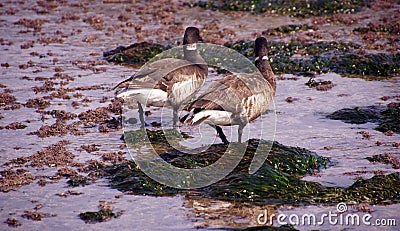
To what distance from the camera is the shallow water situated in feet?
23.8

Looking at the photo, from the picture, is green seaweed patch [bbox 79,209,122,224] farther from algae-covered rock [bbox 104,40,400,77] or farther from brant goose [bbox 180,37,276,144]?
algae-covered rock [bbox 104,40,400,77]

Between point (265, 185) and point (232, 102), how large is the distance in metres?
1.51

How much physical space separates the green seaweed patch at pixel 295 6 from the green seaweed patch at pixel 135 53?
477 cm

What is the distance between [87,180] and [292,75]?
678 centimetres

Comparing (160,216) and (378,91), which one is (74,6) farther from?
(160,216)

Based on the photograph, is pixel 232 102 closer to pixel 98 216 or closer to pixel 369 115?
pixel 98 216

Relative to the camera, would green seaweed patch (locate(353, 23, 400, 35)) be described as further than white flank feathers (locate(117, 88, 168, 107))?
Yes

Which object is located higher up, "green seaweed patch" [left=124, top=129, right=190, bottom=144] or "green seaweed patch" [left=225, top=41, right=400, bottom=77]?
"green seaweed patch" [left=225, top=41, right=400, bottom=77]

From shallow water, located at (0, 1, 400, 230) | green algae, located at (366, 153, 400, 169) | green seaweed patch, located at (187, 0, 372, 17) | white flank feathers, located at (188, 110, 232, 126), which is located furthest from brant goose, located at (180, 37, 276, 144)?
green seaweed patch, located at (187, 0, 372, 17)

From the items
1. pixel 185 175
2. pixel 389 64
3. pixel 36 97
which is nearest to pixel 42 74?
pixel 36 97

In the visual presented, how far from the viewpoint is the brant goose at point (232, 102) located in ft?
28.6

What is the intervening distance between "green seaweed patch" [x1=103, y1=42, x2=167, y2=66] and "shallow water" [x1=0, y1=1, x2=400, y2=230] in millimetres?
346

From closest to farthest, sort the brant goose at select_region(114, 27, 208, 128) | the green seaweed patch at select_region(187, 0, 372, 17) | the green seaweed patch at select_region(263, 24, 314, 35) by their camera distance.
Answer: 1. the brant goose at select_region(114, 27, 208, 128)
2. the green seaweed patch at select_region(263, 24, 314, 35)
3. the green seaweed patch at select_region(187, 0, 372, 17)

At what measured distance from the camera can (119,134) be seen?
10.2 m
